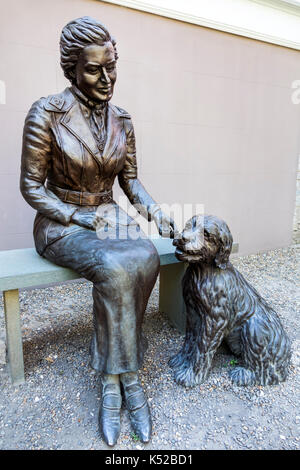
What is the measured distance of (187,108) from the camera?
4.44 meters

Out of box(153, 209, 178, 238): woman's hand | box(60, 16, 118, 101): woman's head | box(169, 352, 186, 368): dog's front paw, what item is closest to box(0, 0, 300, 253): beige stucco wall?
box(60, 16, 118, 101): woman's head

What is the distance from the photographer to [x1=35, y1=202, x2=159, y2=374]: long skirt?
194 centimetres

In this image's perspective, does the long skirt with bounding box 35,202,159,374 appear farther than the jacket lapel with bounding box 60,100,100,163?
No

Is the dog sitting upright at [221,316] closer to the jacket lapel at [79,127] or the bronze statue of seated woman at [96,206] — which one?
the bronze statue of seated woman at [96,206]

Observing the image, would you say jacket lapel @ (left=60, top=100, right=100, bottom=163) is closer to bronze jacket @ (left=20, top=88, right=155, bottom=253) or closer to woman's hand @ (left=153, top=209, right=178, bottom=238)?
bronze jacket @ (left=20, top=88, right=155, bottom=253)

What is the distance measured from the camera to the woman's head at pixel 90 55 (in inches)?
79.4

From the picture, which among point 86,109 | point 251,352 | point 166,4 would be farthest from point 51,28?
point 251,352

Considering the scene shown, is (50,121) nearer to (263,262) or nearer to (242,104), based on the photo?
(242,104)

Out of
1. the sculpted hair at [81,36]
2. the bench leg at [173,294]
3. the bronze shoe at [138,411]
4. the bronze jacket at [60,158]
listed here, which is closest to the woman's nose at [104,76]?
the sculpted hair at [81,36]

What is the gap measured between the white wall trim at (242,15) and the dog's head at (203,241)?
301 cm

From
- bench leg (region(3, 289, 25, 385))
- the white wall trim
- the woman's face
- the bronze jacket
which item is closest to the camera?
the woman's face

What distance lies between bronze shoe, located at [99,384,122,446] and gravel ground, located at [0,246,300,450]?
6 cm

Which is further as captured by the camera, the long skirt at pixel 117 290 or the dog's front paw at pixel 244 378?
the dog's front paw at pixel 244 378

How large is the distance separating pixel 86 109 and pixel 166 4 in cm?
255
